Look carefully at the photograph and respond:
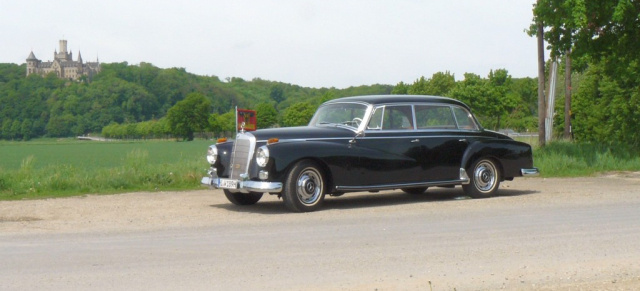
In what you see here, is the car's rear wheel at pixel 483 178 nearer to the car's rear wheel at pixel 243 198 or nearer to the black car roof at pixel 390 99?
the black car roof at pixel 390 99

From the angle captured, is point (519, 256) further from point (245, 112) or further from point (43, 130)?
point (43, 130)

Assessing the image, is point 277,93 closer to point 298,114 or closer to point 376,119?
point 298,114

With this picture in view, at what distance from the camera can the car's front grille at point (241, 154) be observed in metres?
13.1

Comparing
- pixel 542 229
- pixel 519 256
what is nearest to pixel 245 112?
pixel 542 229

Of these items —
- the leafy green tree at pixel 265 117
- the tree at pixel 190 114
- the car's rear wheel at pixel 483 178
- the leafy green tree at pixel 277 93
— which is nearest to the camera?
the car's rear wheel at pixel 483 178

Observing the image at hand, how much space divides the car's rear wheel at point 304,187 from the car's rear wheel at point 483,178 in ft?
10.4

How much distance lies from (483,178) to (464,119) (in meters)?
1.12

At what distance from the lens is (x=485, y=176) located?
15.1m

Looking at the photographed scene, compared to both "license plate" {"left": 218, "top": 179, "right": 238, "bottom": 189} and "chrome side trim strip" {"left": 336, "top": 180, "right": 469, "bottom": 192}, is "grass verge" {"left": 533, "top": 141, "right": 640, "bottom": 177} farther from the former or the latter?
"license plate" {"left": 218, "top": 179, "right": 238, "bottom": 189}

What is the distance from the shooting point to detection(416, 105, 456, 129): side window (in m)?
14.6

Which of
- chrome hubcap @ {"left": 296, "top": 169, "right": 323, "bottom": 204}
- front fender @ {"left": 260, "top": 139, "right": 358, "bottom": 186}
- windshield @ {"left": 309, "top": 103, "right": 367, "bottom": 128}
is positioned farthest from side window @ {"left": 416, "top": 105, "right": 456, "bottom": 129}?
chrome hubcap @ {"left": 296, "top": 169, "right": 323, "bottom": 204}

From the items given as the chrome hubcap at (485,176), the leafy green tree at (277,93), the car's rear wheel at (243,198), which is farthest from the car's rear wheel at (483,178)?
the leafy green tree at (277,93)

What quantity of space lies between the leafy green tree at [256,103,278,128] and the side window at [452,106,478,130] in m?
56.4

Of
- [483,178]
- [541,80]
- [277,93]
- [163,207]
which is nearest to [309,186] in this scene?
[163,207]
